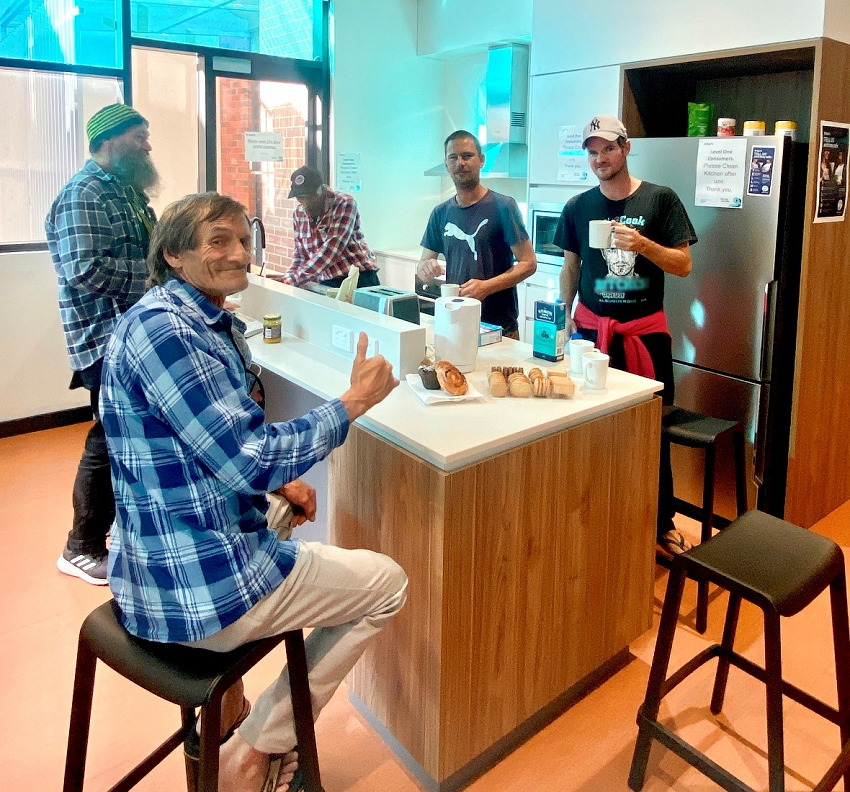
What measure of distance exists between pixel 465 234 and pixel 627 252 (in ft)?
2.59

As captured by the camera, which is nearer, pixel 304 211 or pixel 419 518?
pixel 419 518

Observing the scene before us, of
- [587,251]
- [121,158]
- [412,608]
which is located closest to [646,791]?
[412,608]

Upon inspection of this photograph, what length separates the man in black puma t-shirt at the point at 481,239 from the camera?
3172mm

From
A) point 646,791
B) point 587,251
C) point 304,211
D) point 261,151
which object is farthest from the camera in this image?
point 261,151

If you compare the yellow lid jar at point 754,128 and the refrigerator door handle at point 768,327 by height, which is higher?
the yellow lid jar at point 754,128

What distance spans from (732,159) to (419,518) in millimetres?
2008

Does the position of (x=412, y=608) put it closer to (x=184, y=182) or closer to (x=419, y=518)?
(x=419, y=518)

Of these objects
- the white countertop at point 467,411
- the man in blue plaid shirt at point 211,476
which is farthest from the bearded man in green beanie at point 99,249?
the man in blue plaid shirt at point 211,476

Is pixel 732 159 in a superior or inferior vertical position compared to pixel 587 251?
superior

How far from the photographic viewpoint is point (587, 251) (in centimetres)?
285

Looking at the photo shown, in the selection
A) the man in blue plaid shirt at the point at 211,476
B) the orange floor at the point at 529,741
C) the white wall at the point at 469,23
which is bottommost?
the orange floor at the point at 529,741

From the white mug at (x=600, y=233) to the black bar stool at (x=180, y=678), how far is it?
5.09 ft

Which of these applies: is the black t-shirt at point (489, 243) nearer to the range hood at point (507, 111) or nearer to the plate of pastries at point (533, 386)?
the plate of pastries at point (533, 386)

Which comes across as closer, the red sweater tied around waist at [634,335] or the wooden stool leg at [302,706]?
the wooden stool leg at [302,706]
